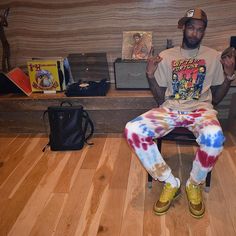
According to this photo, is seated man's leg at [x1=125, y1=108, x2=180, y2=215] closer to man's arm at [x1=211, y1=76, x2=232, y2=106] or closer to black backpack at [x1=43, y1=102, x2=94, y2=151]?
man's arm at [x1=211, y1=76, x2=232, y2=106]

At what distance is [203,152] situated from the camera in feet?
4.86

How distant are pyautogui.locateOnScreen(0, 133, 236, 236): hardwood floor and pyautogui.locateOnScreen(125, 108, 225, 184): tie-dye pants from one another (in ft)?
0.77

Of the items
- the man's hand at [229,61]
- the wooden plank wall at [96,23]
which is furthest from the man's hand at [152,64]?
the wooden plank wall at [96,23]

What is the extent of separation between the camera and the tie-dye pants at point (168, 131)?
4.82 feet

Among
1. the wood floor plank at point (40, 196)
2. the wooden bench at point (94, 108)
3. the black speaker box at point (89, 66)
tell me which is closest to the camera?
the wood floor plank at point (40, 196)

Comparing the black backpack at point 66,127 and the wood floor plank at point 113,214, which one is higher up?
the black backpack at point 66,127

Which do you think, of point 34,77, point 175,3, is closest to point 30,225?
point 34,77

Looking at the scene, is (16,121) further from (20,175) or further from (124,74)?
(124,74)

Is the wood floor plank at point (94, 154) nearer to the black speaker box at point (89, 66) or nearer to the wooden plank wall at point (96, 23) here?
the black speaker box at point (89, 66)

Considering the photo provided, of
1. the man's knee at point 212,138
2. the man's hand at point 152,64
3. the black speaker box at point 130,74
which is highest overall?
the man's hand at point 152,64

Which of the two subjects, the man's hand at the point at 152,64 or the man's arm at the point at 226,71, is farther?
the man's hand at the point at 152,64

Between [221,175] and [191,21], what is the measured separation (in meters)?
1.05

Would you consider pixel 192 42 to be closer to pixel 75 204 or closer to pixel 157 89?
pixel 157 89

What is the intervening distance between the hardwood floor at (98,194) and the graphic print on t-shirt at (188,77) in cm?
59
